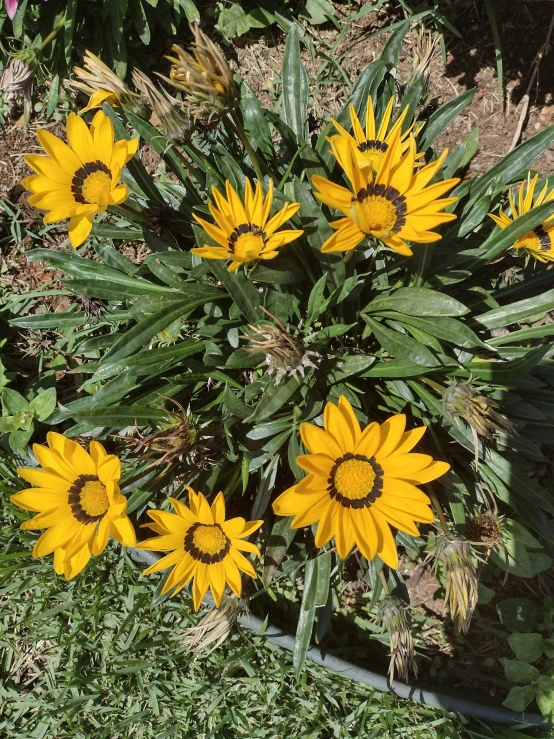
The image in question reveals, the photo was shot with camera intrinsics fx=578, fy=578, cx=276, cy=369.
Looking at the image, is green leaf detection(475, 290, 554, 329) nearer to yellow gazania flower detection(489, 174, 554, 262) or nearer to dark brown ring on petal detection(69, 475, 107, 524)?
yellow gazania flower detection(489, 174, 554, 262)

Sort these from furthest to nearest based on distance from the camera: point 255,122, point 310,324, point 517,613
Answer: point 517,613
point 255,122
point 310,324

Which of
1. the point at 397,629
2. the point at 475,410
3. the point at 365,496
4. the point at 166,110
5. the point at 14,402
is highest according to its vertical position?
the point at 166,110

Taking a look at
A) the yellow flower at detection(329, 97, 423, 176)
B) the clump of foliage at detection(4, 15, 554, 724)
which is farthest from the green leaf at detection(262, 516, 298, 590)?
the yellow flower at detection(329, 97, 423, 176)

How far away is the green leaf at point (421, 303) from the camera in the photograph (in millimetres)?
1505

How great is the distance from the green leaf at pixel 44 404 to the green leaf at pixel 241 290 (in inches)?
35.9

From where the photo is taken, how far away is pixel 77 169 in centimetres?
146

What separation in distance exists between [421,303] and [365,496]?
557mm

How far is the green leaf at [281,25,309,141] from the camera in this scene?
1.82 metres

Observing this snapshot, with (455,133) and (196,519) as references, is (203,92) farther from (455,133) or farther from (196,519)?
(455,133)

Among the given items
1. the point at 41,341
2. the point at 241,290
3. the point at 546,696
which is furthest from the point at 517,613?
the point at 41,341

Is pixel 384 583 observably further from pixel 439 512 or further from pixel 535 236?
pixel 535 236

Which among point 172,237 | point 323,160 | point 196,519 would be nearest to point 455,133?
point 323,160

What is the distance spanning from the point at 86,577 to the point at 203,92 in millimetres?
1757

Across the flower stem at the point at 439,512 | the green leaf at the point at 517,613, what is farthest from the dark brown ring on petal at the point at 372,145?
the green leaf at the point at 517,613
